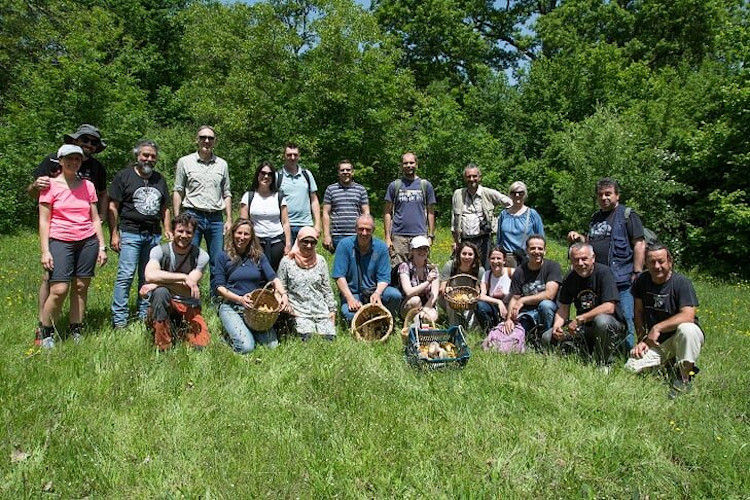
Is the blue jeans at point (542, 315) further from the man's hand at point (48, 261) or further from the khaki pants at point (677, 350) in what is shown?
the man's hand at point (48, 261)

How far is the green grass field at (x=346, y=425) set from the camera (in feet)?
10.3

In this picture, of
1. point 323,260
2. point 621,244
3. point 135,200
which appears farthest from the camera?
point 323,260

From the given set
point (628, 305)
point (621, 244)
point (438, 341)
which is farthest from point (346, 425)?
point (621, 244)

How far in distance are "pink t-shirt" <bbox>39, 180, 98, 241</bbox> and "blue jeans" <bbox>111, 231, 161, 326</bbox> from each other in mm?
560

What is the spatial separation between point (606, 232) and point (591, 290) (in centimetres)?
84

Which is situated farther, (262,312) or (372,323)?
(372,323)

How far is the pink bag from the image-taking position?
18.3 ft

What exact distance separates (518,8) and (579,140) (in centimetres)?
1469

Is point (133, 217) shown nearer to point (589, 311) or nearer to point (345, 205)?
point (345, 205)

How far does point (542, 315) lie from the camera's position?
587cm

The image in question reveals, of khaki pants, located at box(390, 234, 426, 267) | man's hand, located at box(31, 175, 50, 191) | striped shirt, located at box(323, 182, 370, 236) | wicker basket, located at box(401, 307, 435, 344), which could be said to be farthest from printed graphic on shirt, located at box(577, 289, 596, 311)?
man's hand, located at box(31, 175, 50, 191)

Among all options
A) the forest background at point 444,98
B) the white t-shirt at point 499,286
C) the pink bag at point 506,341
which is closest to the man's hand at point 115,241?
the pink bag at point 506,341

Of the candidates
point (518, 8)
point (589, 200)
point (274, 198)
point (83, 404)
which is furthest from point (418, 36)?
point (83, 404)

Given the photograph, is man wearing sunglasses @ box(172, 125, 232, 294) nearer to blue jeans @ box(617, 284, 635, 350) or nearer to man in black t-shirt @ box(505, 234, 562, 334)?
man in black t-shirt @ box(505, 234, 562, 334)
